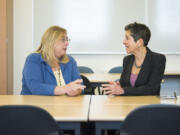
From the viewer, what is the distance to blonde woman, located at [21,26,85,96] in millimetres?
2369

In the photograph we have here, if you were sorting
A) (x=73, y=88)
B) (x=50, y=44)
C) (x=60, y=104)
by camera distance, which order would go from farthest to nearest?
(x=50, y=44)
(x=73, y=88)
(x=60, y=104)

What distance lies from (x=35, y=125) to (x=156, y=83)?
4.75ft

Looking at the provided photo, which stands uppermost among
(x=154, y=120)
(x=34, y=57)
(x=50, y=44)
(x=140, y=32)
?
(x=140, y=32)

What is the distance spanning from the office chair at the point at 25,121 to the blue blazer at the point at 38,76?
903mm

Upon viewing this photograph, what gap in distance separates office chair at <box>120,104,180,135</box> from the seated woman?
1.00 meters

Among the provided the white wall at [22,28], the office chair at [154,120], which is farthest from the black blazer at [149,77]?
the white wall at [22,28]

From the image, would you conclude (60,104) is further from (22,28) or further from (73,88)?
(22,28)

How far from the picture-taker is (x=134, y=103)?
206 cm

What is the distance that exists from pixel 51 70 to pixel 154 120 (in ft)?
4.53

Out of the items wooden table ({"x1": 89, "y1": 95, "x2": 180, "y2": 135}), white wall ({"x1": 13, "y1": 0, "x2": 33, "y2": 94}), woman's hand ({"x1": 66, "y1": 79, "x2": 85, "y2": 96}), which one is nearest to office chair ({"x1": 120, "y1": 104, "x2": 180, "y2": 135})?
wooden table ({"x1": 89, "y1": 95, "x2": 180, "y2": 135})

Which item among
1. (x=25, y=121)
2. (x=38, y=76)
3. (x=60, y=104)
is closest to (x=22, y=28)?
(x=38, y=76)

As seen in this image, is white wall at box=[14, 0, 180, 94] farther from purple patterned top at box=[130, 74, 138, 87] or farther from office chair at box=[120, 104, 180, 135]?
office chair at box=[120, 104, 180, 135]

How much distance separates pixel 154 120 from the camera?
1.36 metres

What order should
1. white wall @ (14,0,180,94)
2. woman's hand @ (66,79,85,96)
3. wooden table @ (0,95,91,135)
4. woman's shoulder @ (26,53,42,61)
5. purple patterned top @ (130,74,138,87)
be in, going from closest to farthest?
wooden table @ (0,95,91,135) < woman's hand @ (66,79,85,96) < woman's shoulder @ (26,53,42,61) < purple patterned top @ (130,74,138,87) < white wall @ (14,0,180,94)
